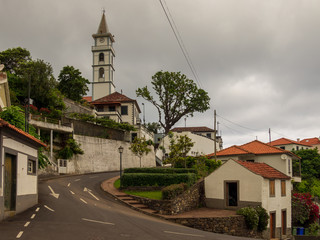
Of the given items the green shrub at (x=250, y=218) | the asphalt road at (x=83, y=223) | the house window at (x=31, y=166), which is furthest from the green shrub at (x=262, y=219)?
the house window at (x=31, y=166)

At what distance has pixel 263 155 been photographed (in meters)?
37.8

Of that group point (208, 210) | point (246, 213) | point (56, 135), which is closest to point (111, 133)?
point (56, 135)

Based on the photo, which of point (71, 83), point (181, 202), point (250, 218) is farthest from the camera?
point (71, 83)

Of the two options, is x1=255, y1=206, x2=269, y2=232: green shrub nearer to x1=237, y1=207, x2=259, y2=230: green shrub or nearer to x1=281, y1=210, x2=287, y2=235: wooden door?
x1=237, y1=207, x2=259, y2=230: green shrub

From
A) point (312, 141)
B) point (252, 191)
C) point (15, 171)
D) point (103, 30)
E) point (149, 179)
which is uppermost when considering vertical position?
point (103, 30)

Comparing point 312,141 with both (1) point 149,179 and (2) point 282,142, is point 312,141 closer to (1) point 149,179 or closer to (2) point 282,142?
(2) point 282,142

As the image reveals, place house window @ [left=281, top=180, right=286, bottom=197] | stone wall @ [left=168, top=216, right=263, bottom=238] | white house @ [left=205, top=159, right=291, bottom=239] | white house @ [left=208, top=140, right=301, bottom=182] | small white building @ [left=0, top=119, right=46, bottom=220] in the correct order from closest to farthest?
small white building @ [left=0, top=119, right=46, bottom=220] → stone wall @ [left=168, top=216, right=263, bottom=238] → white house @ [left=205, top=159, right=291, bottom=239] → house window @ [left=281, top=180, right=286, bottom=197] → white house @ [left=208, top=140, right=301, bottom=182]

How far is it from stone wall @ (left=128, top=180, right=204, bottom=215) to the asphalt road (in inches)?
72.8

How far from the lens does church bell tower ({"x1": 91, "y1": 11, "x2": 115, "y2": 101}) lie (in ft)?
277

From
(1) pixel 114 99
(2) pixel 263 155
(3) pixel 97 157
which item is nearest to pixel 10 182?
(2) pixel 263 155

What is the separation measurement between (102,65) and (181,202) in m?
64.3

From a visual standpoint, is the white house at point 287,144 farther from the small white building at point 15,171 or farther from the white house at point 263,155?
the small white building at point 15,171

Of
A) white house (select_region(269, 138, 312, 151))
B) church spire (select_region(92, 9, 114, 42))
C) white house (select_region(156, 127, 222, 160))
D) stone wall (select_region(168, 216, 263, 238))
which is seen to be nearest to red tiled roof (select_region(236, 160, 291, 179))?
stone wall (select_region(168, 216, 263, 238))

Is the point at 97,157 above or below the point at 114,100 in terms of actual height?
below
